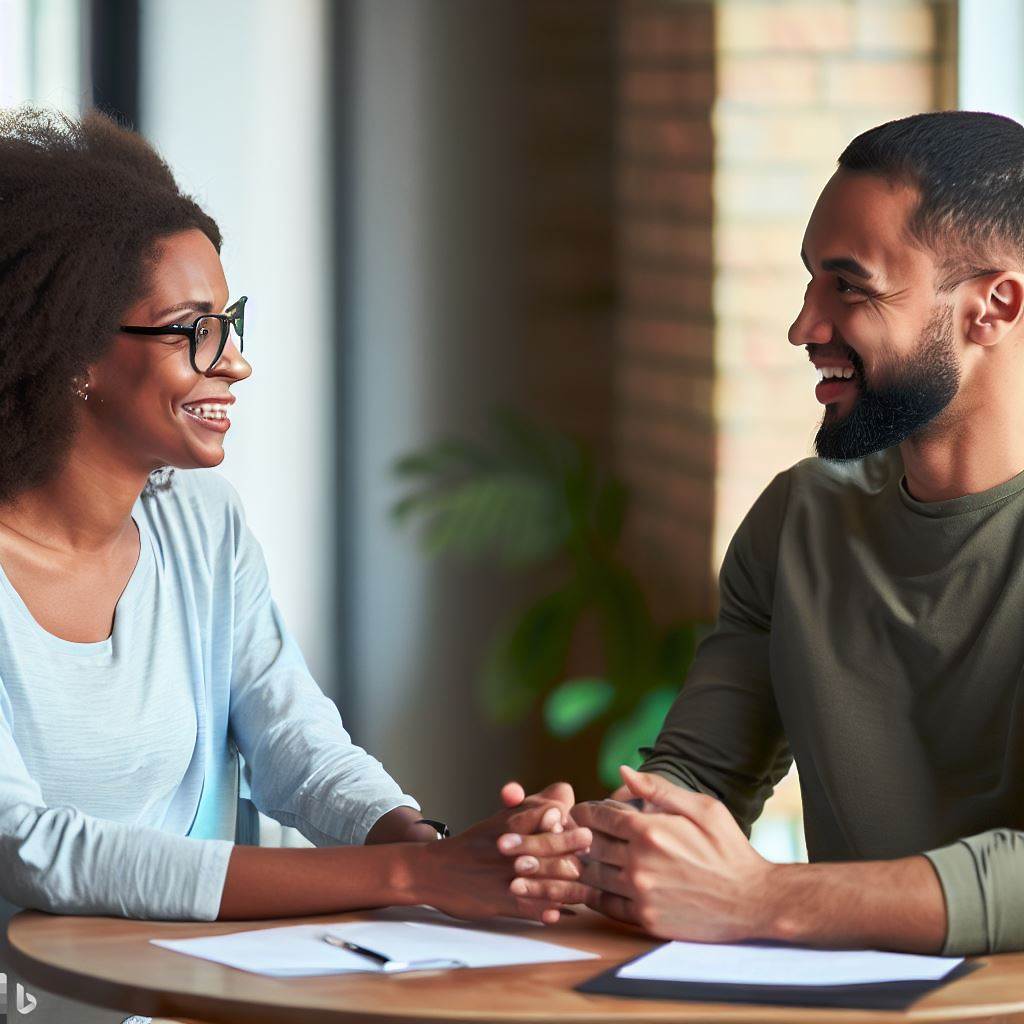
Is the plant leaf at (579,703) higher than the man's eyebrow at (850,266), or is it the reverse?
the man's eyebrow at (850,266)

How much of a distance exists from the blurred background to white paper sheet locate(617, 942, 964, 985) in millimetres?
2336

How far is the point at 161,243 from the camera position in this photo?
196 cm

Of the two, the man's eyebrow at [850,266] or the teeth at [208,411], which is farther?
the teeth at [208,411]

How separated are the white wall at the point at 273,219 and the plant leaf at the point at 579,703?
62cm

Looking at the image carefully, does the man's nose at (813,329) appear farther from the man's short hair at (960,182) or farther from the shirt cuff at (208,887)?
the shirt cuff at (208,887)

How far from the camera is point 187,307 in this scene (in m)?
1.94

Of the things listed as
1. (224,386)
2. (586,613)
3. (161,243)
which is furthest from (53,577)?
(586,613)

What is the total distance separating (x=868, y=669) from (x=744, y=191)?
2158 millimetres

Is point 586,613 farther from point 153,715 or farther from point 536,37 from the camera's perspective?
point 153,715

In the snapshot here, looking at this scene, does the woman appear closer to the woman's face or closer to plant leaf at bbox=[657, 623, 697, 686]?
the woman's face

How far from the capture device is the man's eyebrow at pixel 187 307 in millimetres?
1928

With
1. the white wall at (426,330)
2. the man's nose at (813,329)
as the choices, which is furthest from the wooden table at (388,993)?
the white wall at (426,330)

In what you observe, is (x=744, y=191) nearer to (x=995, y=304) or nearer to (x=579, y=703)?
(x=579, y=703)

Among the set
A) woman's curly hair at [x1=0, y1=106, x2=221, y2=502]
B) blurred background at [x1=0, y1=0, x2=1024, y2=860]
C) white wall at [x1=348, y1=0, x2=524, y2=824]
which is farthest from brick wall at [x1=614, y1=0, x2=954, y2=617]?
woman's curly hair at [x1=0, y1=106, x2=221, y2=502]
